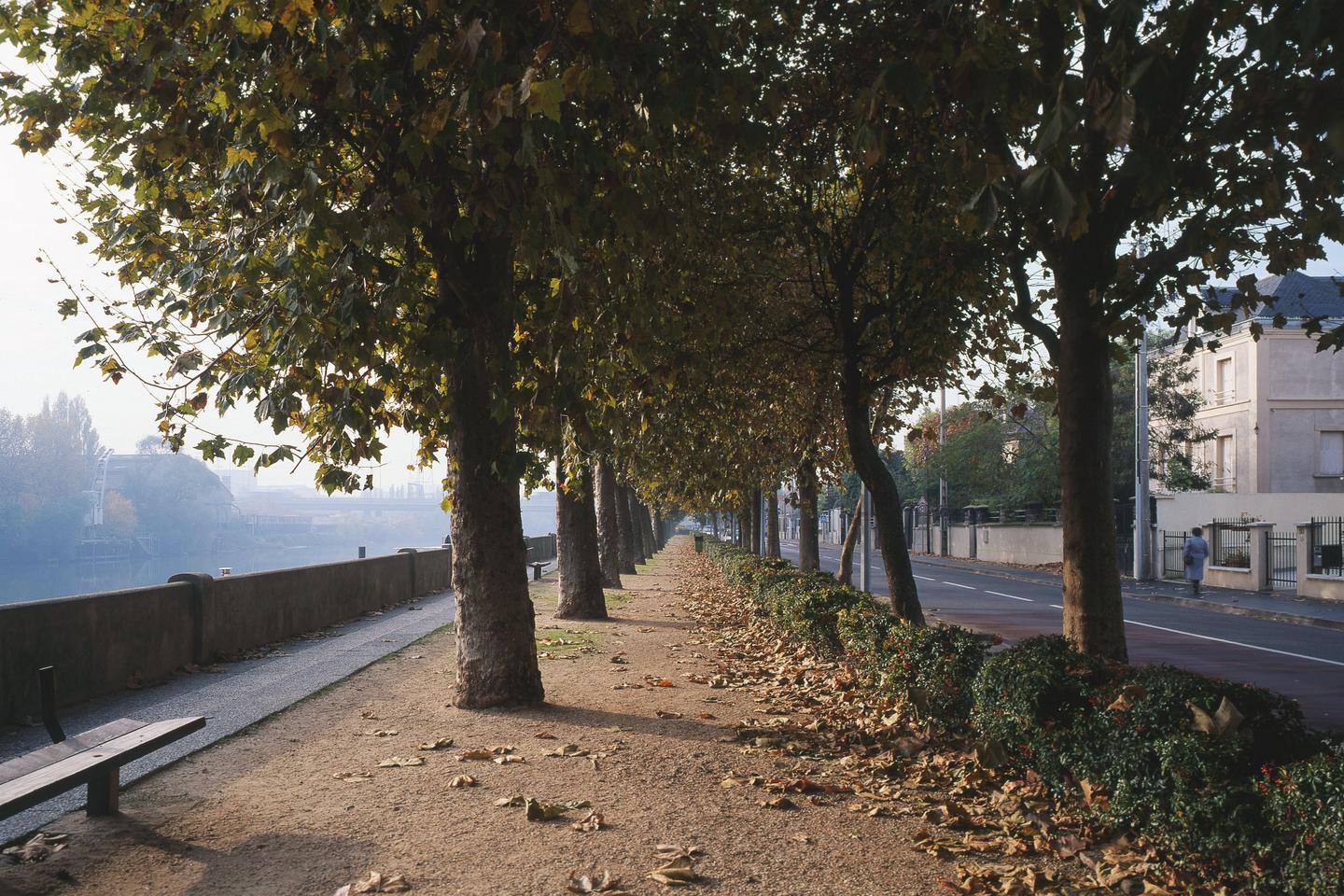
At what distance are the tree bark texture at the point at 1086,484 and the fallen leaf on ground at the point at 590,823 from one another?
368 cm

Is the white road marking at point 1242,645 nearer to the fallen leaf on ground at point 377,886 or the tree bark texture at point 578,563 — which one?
the tree bark texture at point 578,563

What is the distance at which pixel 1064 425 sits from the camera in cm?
758

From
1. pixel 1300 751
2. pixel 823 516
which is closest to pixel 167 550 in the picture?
pixel 823 516

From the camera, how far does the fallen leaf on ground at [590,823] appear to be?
544 centimetres

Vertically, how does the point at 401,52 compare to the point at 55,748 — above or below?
above

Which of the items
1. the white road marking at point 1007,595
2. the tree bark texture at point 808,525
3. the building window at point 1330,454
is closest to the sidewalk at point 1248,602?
the white road marking at point 1007,595

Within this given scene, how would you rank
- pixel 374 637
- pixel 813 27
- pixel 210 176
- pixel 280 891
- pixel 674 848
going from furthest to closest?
pixel 374 637, pixel 813 27, pixel 210 176, pixel 674 848, pixel 280 891

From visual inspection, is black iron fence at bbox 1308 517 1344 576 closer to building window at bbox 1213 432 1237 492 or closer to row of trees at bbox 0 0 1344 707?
row of trees at bbox 0 0 1344 707

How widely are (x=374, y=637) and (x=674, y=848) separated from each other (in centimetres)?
1060

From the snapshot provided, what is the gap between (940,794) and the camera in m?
6.24

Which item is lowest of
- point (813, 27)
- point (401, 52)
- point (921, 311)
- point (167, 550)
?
point (167, 550)

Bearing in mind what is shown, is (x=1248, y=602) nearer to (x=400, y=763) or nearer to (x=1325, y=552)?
(x=1325, y=552)

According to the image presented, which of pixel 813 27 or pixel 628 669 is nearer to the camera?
pixel 813 27

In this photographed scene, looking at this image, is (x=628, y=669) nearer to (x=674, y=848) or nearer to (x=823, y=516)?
(x=674, y=848)
